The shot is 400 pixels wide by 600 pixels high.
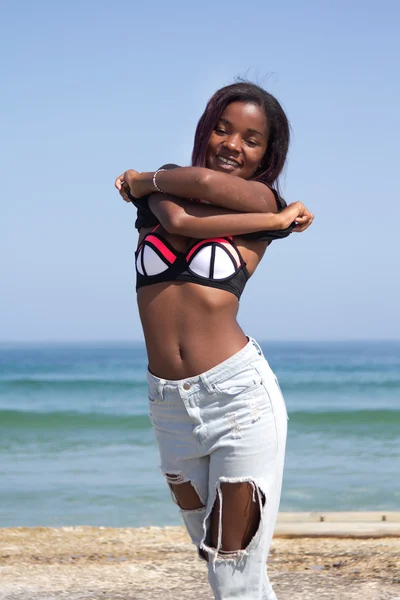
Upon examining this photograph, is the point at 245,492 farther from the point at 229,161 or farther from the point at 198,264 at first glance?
the point at 229,161

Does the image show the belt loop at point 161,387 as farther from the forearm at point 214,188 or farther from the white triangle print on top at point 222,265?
the forearm at point 214,188

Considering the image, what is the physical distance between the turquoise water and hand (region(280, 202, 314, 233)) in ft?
18.7

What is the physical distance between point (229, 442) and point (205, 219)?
707 mm

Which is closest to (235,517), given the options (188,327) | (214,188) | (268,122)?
(188,327)

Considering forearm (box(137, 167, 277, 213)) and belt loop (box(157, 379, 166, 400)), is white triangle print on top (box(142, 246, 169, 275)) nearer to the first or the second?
forearm (box(137, 167, 277, 213))

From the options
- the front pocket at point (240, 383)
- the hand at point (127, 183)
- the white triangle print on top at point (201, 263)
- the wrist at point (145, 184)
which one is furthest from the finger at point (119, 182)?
the front pocket at point (240, 383)

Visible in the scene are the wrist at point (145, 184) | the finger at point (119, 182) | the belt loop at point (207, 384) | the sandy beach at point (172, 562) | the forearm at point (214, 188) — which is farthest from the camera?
the sandy beach at point (172, 562)

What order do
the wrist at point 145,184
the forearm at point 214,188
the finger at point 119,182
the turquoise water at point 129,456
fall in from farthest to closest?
the turquoise water at point 129,456 → the finger at point 119,182 → the wrist at point 145,184 → the forearm at point 214,188

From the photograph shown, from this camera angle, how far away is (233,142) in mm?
2820

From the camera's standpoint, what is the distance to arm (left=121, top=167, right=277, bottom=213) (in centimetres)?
265

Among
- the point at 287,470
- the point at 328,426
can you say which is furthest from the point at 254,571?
the point at 328,426

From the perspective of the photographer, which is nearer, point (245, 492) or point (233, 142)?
point (245, 492)

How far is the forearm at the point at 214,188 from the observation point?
2.65 metres

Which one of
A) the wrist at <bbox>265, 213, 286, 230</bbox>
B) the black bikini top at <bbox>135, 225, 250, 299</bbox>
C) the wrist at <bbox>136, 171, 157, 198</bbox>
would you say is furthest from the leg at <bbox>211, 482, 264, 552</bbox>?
the wrist at <bbox>136, 171, 157, 198</bbox>
